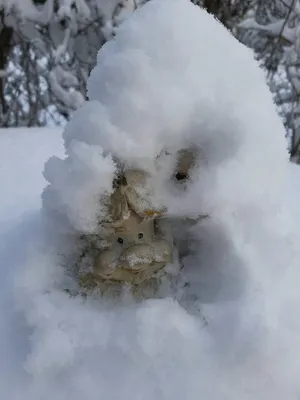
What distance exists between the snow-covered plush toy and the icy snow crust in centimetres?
2

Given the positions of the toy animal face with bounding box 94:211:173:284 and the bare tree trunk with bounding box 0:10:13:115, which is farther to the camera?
the bare tree trunk with bounding box 0:10:13:115

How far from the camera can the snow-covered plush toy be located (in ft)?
1.90

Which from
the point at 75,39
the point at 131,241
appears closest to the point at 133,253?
the point at 131,241

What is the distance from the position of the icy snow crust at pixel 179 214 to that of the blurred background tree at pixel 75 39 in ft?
5.54

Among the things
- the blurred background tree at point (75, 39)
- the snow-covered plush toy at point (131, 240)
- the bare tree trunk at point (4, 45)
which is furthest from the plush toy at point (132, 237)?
the bare tree trunk at point (4, 45)

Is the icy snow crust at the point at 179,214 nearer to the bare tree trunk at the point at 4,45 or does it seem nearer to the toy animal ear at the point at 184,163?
the toy animal ear at the point at 184,163

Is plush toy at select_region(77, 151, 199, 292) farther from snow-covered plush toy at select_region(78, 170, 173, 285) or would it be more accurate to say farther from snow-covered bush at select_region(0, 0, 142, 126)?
snow-covered bush at select_region(0, 0, 142, 126)

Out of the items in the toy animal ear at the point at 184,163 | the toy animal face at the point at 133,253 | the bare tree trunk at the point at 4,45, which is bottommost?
the toy animal face at the point at 133,253

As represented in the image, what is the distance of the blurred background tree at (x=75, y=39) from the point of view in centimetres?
229

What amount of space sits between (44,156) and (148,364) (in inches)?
28.4

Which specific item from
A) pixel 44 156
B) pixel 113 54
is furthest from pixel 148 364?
pixel 44 156

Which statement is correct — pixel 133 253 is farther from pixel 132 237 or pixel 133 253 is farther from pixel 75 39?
pixel 75 39

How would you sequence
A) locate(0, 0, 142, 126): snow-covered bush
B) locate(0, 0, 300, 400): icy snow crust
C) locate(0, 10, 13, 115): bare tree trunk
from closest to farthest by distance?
1. locate(0, 0, 300, 400): icy snow crust
2. locate(0, 0, 142, 126): snow-covered bush
3. locate(0, 10, 13, 115): bare tree trunk

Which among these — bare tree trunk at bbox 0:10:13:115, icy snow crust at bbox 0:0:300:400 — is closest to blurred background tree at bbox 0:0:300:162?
bare tree trunk at bbox 0:10:13:115
